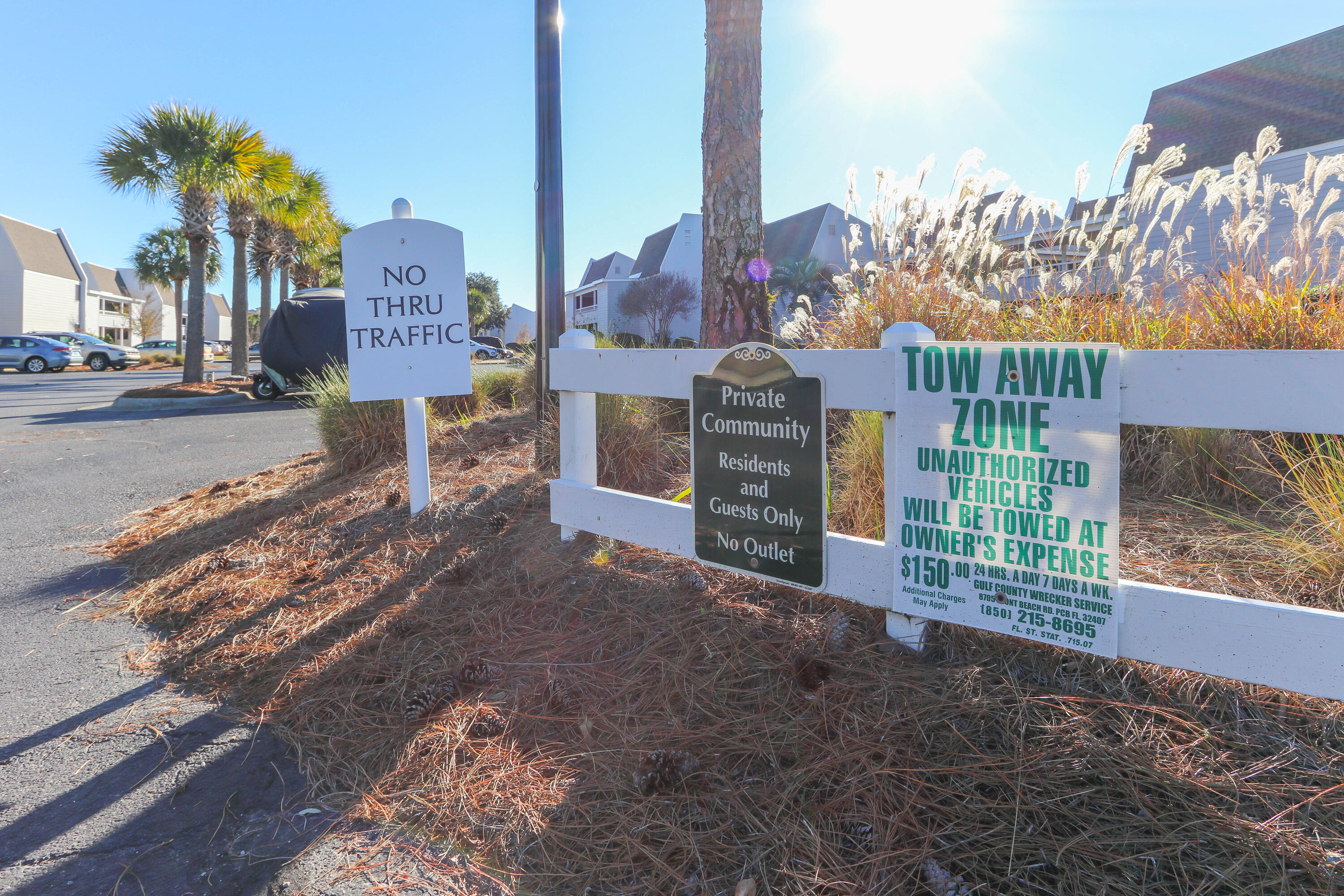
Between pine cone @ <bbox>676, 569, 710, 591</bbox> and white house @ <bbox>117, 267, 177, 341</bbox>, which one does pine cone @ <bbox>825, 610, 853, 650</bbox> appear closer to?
pine cone @ <bbox>676, 569, 710, 591</bbox>

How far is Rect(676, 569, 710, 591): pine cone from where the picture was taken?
9.86ft

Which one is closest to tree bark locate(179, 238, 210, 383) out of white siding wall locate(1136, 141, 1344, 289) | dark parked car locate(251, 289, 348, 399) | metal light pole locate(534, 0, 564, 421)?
dark parked car locate(251, 289, 348, 399)

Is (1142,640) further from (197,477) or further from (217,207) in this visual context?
(217,207)

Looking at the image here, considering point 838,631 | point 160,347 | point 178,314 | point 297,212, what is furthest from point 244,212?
point 160,347

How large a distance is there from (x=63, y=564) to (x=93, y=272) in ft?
263

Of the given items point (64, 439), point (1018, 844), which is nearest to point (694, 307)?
point (64, 439)

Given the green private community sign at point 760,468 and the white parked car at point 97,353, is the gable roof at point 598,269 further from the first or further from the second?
the green private community sign at point 760,468

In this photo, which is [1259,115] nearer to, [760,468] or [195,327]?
[760,468]

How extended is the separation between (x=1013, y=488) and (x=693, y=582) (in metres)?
1.40

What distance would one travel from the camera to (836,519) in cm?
313

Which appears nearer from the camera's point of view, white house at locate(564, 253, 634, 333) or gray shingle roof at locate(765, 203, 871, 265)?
gray shingle roof at locate(765, 203, 871, 265)

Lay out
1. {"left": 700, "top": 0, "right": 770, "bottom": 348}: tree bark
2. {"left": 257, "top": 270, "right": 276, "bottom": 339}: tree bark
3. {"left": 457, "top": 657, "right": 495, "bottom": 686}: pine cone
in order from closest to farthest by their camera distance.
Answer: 1. {"left": 457, "top": 657, "right": 495, "bottom": 686}: pine cone
2. {"left": 700, "top": 0, "right": 770, "bottom": 348}: tree bark
3. {"left": 257, "top": 270, "right": 276, "bottom": 339}: tree bark

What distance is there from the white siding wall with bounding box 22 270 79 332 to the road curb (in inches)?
1953

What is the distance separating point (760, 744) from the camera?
83.4 inches
